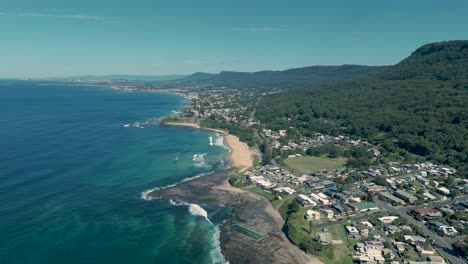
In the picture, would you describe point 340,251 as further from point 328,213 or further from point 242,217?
point 242,217

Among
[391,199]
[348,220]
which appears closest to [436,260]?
[348,220]

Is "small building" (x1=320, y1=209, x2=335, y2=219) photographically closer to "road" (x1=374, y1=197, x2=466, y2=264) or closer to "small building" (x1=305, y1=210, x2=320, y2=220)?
Answer: "small building" (x1=305, y1=210, x2=320, y2=220)

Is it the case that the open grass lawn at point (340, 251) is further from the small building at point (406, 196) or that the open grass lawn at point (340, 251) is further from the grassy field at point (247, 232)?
the small building at point (406, 196)

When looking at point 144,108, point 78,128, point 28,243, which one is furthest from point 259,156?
point 144,108

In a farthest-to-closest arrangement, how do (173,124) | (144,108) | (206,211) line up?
(144,108) → (173,124) → (206,211)

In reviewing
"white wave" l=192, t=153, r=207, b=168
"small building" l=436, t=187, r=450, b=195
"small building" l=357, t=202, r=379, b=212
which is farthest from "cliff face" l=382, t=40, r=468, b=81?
"white wave" l=192, t=153, r=207, b=168

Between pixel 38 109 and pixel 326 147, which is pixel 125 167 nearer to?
pixel 326 147
